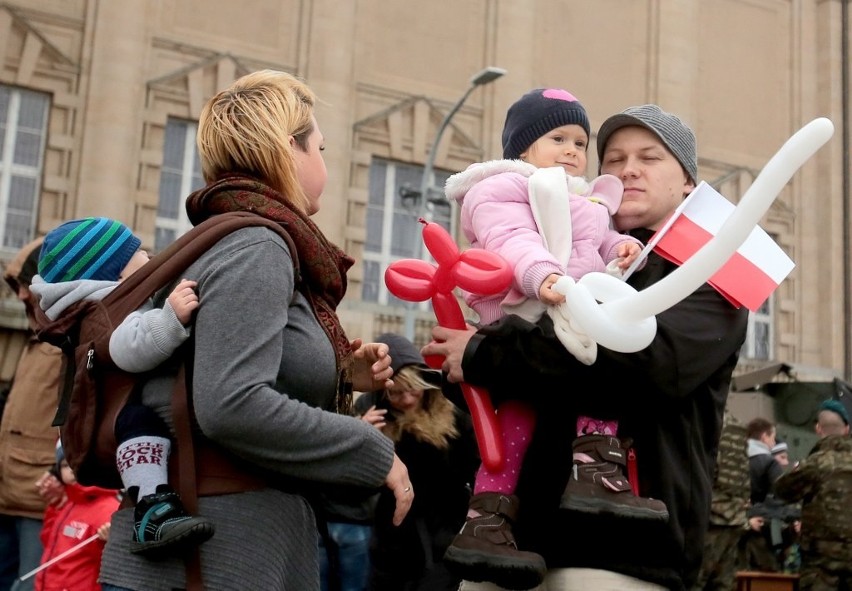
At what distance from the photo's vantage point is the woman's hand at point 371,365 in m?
3.50

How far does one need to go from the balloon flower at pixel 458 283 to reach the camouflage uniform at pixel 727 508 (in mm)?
5790

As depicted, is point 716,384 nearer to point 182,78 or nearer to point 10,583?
point 10,583

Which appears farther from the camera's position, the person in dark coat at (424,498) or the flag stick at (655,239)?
the person in dark coat at (424,498)

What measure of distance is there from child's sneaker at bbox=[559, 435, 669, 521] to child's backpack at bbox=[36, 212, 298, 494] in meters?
0.86

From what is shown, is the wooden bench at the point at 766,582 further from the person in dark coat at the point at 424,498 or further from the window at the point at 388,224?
the window at the point at 388,224

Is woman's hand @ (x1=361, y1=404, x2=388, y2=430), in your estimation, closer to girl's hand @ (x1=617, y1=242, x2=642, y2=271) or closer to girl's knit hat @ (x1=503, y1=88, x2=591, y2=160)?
girl's knit hat @ (x1=503, y1=88, x2=591, y2=160)

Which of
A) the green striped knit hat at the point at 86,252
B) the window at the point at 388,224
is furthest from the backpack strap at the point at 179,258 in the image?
the window at the point at 388,224

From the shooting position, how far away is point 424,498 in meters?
5.98

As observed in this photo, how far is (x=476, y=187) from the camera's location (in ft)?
11.2

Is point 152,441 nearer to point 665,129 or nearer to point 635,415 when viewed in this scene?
point 635,415

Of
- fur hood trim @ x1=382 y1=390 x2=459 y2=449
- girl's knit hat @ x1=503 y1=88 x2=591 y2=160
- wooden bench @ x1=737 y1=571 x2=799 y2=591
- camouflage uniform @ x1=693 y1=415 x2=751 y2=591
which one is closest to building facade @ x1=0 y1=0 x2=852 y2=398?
wooden bench @ x1=737 y1=571 x2=799 y2=591

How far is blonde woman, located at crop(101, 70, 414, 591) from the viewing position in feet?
8.82

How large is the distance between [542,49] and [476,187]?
70.5ft

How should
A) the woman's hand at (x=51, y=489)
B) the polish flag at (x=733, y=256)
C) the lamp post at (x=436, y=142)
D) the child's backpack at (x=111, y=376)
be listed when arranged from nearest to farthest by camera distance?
the child's backpack at (x=111, y=376), the polish flag at (x=733, y=256), the woman's hand at (x=51, y=489), the lamp post at (x=436, y=142)
